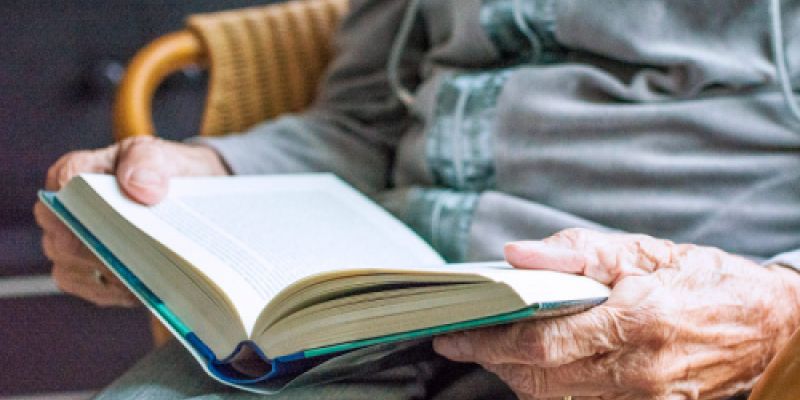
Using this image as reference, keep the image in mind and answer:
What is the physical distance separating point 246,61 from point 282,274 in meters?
0.47

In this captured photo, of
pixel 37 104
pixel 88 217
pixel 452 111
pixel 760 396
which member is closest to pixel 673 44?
pixel 452 111

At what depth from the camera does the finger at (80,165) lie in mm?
736

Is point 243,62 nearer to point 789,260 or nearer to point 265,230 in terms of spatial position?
point 265,230

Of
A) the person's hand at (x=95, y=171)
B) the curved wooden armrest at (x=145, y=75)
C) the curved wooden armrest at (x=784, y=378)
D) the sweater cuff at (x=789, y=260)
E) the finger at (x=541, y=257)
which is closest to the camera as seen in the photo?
the curved wooden armrest at (x=784, y=378)

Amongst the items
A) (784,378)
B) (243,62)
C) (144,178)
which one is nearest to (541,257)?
(784,378)

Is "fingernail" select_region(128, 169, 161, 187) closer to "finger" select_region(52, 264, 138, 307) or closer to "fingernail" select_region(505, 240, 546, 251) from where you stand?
"finger" select_region(52, 264, 138, 307)

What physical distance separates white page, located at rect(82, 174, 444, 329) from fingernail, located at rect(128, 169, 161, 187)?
16mm

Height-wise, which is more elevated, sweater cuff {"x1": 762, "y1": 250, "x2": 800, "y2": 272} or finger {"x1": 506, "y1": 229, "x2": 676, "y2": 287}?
finger {"x1": 506, "y1": 229, "x2": 676, "y2": 287}

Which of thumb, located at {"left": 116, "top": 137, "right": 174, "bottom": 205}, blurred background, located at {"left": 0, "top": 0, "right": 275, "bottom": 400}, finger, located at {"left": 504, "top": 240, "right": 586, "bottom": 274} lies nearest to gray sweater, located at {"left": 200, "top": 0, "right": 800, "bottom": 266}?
thumb, located at {"left": 116, "top": 137, "right": 174, "bottom": 205}

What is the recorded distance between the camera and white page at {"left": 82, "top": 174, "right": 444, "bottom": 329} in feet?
1.87

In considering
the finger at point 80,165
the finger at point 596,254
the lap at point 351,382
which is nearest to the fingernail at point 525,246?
the finger at point 596,254

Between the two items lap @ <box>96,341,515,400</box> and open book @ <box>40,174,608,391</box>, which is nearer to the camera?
open book @ <box>40,174,608,391</box>

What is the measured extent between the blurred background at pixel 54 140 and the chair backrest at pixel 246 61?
42 cm

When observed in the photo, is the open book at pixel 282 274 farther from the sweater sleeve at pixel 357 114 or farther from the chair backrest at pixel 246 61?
the chair backrest at pixel 246 61
